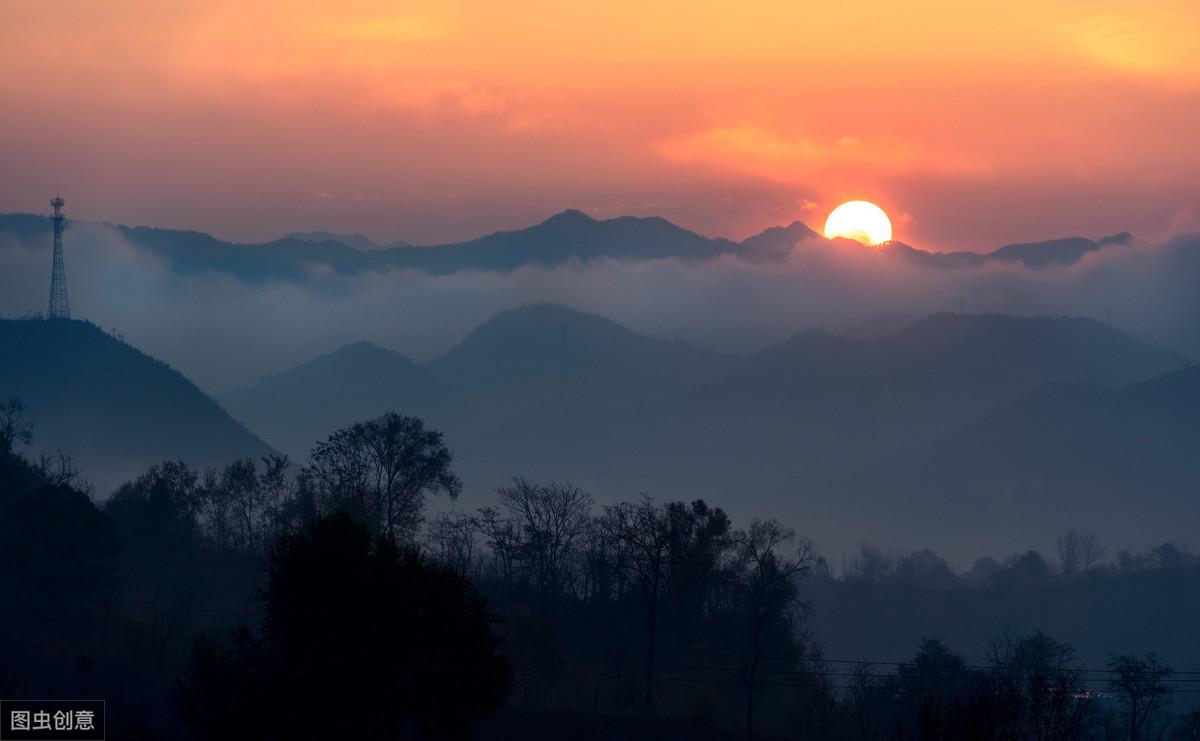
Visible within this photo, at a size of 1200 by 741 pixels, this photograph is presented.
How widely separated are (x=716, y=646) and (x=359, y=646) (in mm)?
30730

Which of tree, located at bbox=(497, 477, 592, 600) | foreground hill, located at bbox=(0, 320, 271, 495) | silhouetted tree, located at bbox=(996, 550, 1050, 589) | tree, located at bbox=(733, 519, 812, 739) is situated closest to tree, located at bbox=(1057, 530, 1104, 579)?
silhouetted tree, located at bbox=(996, 550, 1050, 589)

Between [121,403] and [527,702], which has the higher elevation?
[121,403]

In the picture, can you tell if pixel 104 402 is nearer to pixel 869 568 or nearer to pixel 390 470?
pixel 869 568

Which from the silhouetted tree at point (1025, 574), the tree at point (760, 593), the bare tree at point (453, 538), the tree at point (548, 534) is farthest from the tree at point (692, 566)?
the silhouetted tree at point (1025, 574)

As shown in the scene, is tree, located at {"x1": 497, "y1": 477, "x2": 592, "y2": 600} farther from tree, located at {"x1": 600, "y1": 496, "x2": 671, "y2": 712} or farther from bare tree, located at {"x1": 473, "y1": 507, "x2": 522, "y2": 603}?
tree, located at {"x1": 600, "y1": 496, "x2": 671, "y2": 712}

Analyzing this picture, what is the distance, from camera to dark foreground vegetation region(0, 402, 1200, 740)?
108 ft

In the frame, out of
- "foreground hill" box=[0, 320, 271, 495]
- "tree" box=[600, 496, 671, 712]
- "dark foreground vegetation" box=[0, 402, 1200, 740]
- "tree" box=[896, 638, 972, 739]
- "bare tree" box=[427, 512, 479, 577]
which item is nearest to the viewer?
"dark foreground vegetation" box=[0, 402, 1200, 740]

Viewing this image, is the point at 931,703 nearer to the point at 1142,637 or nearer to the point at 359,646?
the point at 359,646

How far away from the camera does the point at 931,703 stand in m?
26.1

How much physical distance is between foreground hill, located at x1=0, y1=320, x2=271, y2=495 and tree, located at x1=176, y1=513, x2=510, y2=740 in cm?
13022

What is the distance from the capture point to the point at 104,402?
16575 cm

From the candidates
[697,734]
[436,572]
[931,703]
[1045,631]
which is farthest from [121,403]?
[931,703]

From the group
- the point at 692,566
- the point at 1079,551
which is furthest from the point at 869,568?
the point at 692,566

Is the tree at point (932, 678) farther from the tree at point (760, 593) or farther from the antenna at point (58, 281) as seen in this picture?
the antenna at point (58, 281)
